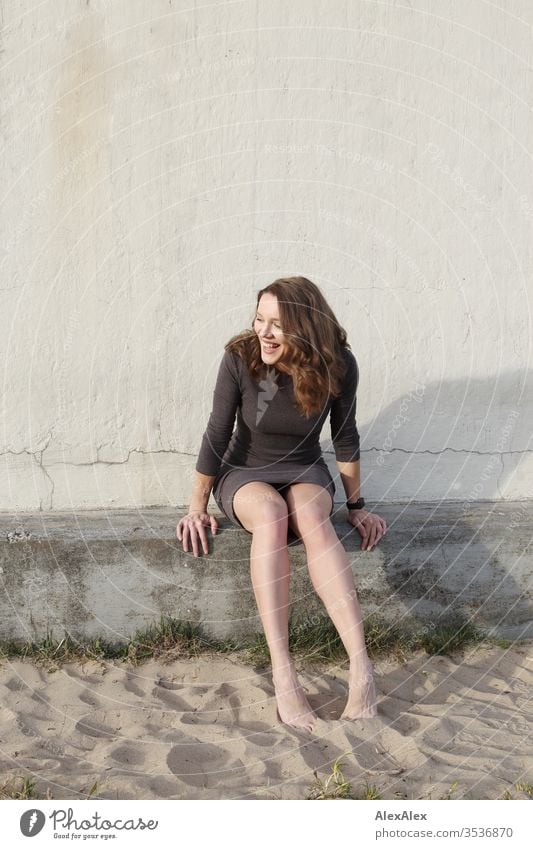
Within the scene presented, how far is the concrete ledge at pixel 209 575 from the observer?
341 cm

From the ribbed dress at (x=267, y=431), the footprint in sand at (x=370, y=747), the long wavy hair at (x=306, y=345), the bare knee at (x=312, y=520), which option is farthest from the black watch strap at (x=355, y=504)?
the footprint in sand at (x=370, y=747)

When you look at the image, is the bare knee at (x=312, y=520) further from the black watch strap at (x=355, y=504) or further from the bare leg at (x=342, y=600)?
the black watch strap at (x=355, y=504)

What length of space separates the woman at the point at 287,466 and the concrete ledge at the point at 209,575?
12cm

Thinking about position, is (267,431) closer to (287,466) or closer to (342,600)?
(287,466)

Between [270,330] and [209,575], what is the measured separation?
0.99 m

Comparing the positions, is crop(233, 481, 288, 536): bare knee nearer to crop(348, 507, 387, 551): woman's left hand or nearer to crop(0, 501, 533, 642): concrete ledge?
crop(0, 501, 533, 642): concrete ledge

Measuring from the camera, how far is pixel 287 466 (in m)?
3.33

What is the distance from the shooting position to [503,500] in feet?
13.1

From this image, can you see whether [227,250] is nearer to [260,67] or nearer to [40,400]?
[260,67]

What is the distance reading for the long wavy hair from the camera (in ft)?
10.3

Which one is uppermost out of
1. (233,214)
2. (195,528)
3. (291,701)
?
(233,214)

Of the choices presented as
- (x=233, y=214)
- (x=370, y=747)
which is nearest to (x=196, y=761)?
(x=370, y=747)

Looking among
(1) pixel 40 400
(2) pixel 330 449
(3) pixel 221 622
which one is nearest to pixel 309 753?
(3) pixel 221 622

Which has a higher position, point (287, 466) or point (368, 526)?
point (287, 466)
